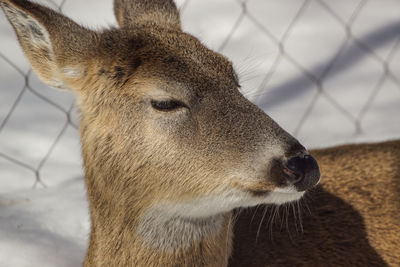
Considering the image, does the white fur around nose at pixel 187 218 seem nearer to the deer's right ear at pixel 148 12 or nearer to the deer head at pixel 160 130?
the deer head at pixel 160 130

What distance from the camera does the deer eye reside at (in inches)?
69.8

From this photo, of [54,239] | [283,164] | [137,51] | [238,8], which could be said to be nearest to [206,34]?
[238,8]

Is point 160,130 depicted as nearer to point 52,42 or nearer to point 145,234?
→ point 145,234

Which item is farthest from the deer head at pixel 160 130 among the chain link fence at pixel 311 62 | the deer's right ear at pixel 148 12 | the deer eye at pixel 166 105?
the chain link fence at pixel 311 62

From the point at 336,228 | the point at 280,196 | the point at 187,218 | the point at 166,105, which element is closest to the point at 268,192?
the point at 280,196

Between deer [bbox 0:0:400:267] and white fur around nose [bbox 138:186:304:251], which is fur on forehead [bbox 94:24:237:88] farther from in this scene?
white fur around nose [bbox 138:186:304:251]

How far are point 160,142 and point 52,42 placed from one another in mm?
487

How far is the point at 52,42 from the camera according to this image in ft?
6.18

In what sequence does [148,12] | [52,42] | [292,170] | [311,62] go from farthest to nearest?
1. [311,62]
2. [148,12]
3. [52,42]
4. [292,170]

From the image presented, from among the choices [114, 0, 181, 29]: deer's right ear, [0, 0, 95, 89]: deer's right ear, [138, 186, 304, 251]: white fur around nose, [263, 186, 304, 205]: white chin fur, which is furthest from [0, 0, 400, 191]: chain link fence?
[263, 186, 304, 205]: white chin fur

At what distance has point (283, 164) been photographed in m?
1.66

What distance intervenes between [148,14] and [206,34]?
172 centimetres

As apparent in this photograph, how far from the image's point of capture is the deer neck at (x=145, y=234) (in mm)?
1851

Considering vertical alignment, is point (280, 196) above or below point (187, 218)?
above
